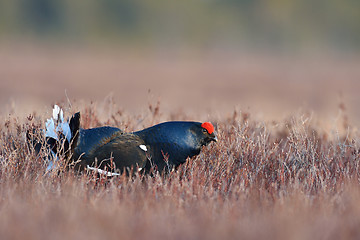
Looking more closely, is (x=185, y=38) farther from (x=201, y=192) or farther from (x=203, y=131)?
(x=201, y=192)

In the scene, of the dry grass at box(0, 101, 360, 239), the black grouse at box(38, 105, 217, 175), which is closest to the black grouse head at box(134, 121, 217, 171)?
the black grouse at box(38, 105, 217, 175)

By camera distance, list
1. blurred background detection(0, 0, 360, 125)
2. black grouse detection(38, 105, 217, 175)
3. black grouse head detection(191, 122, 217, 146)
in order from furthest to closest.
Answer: blurred background detection(0, 0, 360, 125) < black grouse head detection(191, 122, 217, 146) < black grouse detection(38, 105, 217, 175)

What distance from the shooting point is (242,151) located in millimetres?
5438

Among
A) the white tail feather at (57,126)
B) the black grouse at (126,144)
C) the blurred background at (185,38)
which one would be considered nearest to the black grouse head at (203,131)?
the black grouse at (126,144)

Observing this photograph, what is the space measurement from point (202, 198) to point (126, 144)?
1.06 m

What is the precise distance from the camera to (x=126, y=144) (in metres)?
4.82

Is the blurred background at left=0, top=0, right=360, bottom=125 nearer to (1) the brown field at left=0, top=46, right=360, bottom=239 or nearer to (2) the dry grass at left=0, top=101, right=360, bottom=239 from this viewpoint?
(1) the brown field at left=0, top=46, right=360, bottom=239

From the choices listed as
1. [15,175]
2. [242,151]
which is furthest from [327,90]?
[15,175]

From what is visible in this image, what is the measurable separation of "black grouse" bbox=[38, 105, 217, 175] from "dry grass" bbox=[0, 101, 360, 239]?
168mm

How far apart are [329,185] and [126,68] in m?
22.1

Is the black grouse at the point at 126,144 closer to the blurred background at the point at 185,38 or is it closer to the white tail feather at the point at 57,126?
the white tail feather at the point at 57,126

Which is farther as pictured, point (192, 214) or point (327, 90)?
point (327, 90)

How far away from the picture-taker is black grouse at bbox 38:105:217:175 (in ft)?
15.6

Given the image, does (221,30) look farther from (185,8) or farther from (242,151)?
(242,151)
